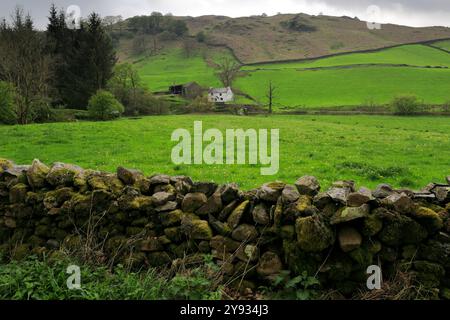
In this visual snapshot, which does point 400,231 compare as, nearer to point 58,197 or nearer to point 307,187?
point 307,187

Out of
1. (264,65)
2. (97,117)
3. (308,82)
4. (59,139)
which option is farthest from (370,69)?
(59,139)

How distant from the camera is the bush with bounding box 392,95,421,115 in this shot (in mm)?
57156

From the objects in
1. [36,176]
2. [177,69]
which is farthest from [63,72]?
[177,69]

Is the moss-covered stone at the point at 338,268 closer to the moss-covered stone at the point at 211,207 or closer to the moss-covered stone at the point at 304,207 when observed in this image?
the moss-covered stone at the point at 304,207

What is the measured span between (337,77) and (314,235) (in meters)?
101

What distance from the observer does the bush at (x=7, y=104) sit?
112 ft

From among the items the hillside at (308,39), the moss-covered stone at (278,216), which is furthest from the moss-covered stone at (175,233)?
the hillside at (308,39)

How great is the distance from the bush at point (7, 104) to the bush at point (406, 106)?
162 feet

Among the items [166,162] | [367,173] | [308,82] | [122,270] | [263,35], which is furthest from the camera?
[263,35]

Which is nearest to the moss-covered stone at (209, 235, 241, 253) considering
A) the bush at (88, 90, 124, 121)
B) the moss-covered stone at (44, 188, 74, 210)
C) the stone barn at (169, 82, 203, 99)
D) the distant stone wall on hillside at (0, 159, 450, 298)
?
the distant stone wall on hillside at (0, 159, 450, 298)

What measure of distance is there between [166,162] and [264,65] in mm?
121964

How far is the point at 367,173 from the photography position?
12.8 m

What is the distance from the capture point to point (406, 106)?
5712 centimetres
